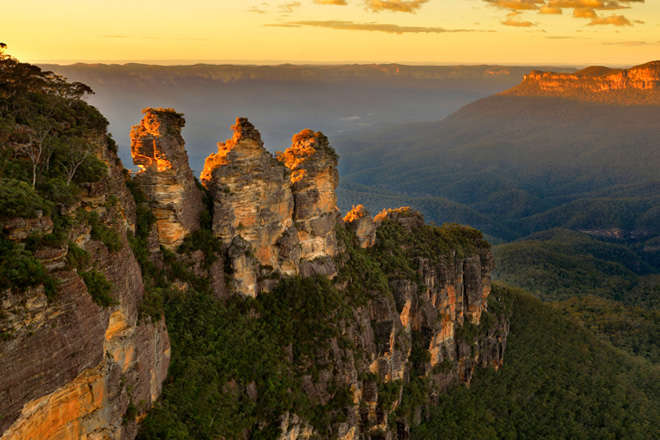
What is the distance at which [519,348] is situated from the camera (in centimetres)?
6272

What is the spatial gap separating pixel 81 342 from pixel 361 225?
3463 cm

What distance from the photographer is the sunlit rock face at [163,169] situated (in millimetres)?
28984

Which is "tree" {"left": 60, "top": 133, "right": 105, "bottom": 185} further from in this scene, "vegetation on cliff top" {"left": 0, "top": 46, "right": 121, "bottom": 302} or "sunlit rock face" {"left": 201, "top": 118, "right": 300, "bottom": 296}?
"sunlit rock face" {"left": 201, "top": 118, "right": 300, "bottom": 296}

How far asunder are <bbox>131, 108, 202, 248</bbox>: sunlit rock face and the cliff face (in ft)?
13.2

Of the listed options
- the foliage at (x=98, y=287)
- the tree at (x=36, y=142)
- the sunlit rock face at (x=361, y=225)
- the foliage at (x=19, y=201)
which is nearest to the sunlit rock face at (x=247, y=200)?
the tree at (x=36, y=142)

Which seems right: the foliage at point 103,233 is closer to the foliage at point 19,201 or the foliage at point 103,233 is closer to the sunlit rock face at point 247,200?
the foliage at point 19,201

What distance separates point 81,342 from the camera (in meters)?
17.7

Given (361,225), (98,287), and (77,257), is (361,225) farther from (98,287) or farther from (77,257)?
(77,257)

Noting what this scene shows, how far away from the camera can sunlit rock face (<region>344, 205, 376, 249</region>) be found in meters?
49.4

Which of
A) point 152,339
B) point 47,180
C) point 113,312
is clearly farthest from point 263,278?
point 47,180

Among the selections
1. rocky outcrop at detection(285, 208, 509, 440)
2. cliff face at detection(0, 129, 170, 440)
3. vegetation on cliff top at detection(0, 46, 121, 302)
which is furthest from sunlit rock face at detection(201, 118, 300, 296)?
vegetation on cliff top at detection(0, 46, 121, 302)

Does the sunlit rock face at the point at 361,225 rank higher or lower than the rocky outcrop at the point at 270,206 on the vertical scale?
lower

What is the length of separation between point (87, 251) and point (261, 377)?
53.0ft

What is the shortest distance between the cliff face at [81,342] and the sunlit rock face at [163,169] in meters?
4.03
